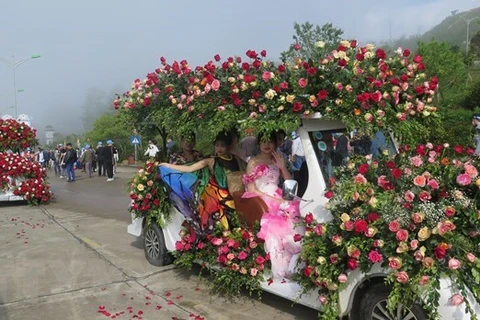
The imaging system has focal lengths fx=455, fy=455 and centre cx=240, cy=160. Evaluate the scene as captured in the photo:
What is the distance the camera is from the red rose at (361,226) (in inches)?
124

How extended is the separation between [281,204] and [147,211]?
2384 millimetres

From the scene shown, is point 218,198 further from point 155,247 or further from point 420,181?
point 420,181

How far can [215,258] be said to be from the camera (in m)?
4.86

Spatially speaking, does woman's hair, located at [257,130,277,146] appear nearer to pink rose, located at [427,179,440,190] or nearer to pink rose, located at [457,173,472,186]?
pink rose, located at [427,179,440,190]

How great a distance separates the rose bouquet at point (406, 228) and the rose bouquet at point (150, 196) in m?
2.65

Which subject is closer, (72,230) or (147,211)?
(147,211)

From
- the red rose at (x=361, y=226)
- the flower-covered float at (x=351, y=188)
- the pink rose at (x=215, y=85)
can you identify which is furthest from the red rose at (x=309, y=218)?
the pink rose at (x=215, y=85)

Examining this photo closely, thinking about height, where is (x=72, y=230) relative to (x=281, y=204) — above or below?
below

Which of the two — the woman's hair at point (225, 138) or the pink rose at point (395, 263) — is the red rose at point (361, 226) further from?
the woman's hair at point (225, 138)

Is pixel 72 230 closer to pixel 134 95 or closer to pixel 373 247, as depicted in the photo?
pixel 134 95

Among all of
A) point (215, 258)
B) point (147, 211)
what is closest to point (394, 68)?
point (215, 258)

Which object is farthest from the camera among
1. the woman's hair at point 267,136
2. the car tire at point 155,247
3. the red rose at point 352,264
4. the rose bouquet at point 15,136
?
the rose bouquet at point 15,136

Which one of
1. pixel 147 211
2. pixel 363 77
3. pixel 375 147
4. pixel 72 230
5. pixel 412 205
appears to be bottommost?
pixel 72 230

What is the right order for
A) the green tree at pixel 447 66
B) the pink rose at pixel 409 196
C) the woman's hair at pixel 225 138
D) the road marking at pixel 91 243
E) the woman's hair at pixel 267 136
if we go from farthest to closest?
the green tree at pixel 447 66, the road marking at pixel 91 243, the woman's hair at pixel 225 138, the woman's hair at pixel 267 136, the pink rose at pixel 409 196
